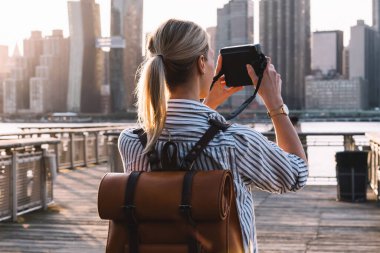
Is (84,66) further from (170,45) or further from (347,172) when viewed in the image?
(170,45)

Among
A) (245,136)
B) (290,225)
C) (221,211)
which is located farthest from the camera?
(290,225)

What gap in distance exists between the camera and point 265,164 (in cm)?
166

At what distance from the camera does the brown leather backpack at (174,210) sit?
1508mm

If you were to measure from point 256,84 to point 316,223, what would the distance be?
5300 mm

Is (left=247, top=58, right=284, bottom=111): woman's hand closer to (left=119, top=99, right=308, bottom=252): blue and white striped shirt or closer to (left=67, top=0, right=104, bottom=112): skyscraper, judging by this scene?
(left=119, top=99, right=308, bottom=252): blue and white striped shirt

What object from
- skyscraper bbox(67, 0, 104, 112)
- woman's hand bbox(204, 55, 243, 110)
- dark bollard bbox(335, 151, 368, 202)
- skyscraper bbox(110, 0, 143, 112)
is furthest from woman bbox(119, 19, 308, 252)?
skyscraper bbox(67, 0, 104, 112)

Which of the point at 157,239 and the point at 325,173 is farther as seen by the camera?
the point at 325,173

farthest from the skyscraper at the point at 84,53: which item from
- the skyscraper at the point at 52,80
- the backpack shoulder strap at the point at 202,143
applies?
the backpack shoulder strap at the point at 202,143

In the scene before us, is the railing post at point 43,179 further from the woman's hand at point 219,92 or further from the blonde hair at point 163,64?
the blonde hair at point 163,64

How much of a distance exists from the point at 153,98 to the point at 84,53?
82.2 metres

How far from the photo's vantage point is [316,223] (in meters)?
6.86

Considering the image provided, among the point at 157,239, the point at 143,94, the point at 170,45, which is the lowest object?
the point at 157,239

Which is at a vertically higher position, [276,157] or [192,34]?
Result: [192,34]

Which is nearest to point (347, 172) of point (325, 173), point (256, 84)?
point (325, 173)
